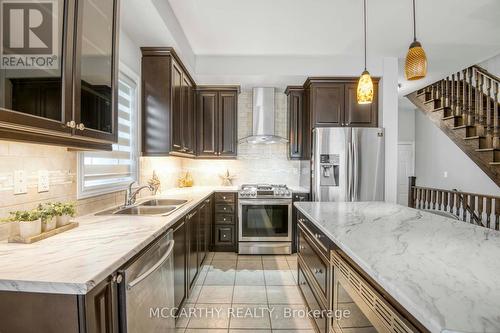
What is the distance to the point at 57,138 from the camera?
116 centimetres

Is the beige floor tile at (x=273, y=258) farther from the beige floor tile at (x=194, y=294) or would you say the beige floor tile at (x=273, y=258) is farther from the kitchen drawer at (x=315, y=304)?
the beige floor tile at (x=194, y=294)

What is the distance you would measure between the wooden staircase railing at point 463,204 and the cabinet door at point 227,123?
10.6ft

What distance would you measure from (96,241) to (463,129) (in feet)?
17.5

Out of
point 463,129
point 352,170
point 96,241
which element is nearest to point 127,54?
point 96,241

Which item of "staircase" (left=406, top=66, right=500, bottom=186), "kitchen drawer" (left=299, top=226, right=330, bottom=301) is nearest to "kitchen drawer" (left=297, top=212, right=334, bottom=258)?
"kitchen drawer" (left=299, top=226, right=330, bottom=301)

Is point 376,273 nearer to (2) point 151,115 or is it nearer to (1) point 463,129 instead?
(2) point 151,115

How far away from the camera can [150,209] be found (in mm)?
2312

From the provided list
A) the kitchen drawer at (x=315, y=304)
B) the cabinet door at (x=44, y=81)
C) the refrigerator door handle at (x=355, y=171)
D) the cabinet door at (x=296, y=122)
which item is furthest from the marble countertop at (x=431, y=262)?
the cabinet door at (x=296, y=122)

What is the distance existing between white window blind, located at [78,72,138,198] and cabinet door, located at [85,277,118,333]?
106 centimetres

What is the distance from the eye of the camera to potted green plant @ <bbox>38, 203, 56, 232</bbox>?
1305 mm

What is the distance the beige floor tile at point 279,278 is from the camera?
281 centimetres

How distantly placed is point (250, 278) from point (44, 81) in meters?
2.65

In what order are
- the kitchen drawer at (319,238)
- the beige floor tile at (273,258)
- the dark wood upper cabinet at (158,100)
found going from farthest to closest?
1. the beige floor tile at (273,258)
2. the dark wood upper cabinet at (158,100)
3. the kitchen drawer at (319,238)

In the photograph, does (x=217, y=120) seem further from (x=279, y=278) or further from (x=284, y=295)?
(x=284, y=295)
